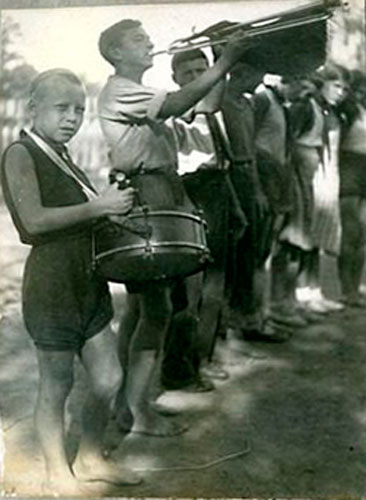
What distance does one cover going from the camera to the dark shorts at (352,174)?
123 inches

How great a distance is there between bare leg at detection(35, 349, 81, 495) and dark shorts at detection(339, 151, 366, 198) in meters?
1.09

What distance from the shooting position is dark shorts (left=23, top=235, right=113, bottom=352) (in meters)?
3.14

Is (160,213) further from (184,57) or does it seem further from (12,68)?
(12,68)

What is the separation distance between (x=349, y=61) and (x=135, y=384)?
131 cm

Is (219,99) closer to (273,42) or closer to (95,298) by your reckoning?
(273,42)

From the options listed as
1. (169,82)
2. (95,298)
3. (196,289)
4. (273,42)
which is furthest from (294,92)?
(95,298)

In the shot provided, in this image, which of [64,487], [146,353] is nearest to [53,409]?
[64,487]

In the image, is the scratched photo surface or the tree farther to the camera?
the tree

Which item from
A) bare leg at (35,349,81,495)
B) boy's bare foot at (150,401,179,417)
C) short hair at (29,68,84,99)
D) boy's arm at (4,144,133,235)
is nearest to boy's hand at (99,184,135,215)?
boy's arm at (4,144,133,235)

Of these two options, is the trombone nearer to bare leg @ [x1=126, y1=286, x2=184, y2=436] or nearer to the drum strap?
the drum strap

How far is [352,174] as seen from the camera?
314 cm

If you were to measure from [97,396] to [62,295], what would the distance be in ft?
1.19

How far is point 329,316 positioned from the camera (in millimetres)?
3131

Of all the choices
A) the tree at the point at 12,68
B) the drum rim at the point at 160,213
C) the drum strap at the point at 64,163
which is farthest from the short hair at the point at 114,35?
the drum rim at the point at 160,213
